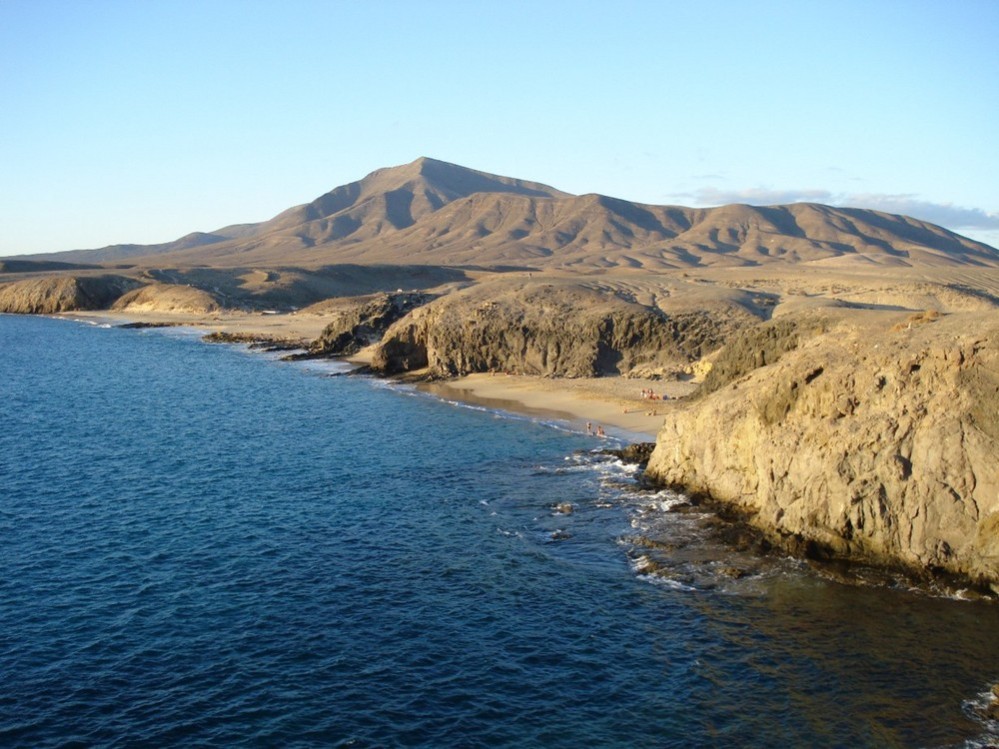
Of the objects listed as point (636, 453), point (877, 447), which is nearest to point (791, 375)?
point (877, 447)

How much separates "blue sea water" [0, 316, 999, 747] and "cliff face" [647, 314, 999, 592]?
75.0 inches

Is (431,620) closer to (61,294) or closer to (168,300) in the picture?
(168,300)

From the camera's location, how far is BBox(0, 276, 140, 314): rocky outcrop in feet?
470

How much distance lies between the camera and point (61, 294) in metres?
144

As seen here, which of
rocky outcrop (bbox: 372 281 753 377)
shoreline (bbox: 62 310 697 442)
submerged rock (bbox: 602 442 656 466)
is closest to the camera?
submerged rock (bbox: 602 442 656 466)

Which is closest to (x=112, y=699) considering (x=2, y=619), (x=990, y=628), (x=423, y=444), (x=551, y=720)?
(x=2, y=619)

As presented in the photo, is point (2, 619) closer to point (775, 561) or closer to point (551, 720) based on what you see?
point (551, 720)

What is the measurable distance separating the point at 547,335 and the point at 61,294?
109444 millimetres

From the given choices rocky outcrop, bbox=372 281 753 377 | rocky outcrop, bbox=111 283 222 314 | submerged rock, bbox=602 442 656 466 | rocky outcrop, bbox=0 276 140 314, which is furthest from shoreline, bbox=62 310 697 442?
rocky outcrop, bbox=0 276 140 314

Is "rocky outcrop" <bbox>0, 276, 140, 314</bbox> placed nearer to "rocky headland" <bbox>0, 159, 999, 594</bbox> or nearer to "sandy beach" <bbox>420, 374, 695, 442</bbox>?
"rocky headland" <bbox>0, 159, 999, 594</bbox>

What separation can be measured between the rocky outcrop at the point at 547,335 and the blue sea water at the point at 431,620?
73.5 feet

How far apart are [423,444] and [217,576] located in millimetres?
18217

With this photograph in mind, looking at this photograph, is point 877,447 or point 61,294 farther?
point 61,294

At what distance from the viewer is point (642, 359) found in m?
62.0
